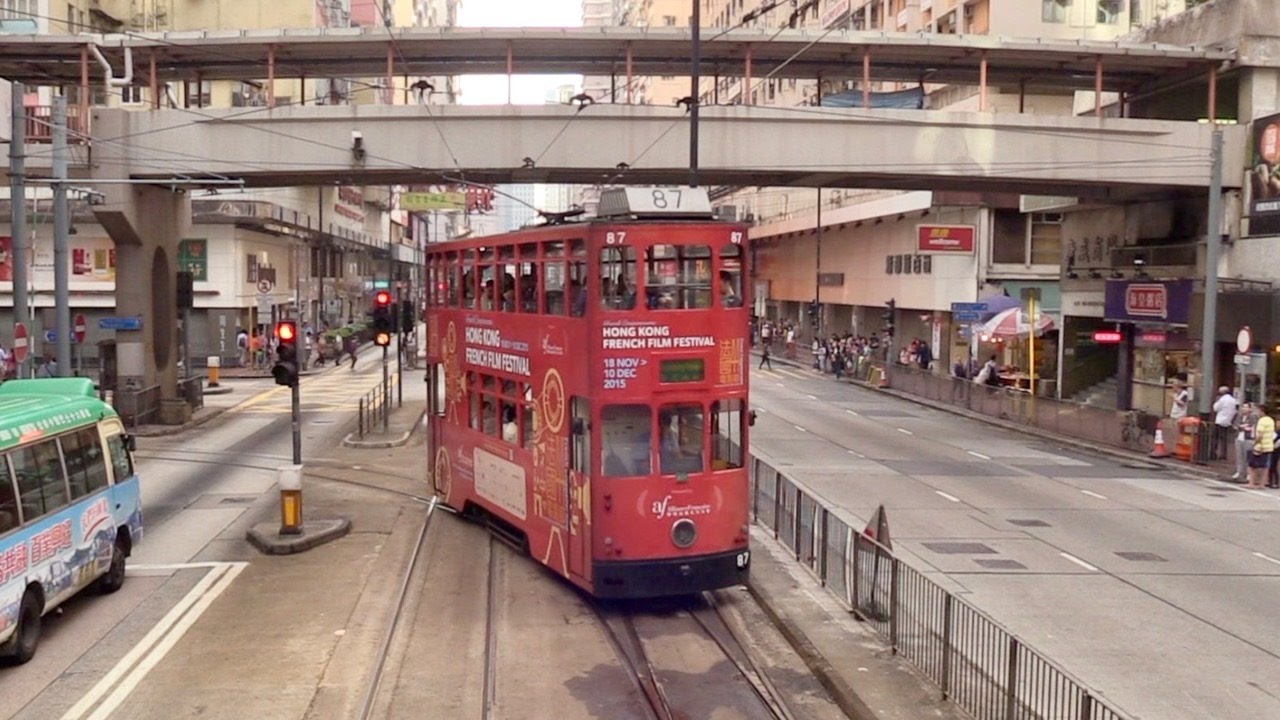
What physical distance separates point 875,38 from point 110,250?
116 ft

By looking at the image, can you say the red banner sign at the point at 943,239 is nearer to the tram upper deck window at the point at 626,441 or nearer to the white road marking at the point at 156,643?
the white road marking at the point at 156,643

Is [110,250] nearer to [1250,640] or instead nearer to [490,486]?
[490,486]

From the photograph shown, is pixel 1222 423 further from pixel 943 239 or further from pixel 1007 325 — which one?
pixel 943 239

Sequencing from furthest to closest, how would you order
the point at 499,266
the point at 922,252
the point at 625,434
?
the point at 922,252 < the point at 499,266 < the point at 625,434

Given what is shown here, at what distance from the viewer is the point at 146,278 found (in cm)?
3112

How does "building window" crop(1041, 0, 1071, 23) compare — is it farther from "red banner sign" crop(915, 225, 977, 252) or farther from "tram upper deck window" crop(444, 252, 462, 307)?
"tram upper deck window" crop(444, 252, 462, 307)

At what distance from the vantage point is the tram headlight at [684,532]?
41.5ft

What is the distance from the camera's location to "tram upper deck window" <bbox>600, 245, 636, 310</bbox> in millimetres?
12500

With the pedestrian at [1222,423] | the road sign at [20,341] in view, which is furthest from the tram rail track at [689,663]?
the pedestrian at [1222,423]

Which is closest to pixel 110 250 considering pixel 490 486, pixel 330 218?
pixel 330 218

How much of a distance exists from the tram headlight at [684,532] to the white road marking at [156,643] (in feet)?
16.7

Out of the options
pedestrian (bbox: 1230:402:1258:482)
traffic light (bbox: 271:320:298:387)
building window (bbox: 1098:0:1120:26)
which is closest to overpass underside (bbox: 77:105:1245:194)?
pedestrian (bbox: 1230:402:1258:482)

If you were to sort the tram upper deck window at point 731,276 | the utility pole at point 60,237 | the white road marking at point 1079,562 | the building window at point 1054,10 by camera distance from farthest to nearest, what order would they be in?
the building window at point 1054,10 < the utility pole at point 60,237 < the white road marking at point 1079,562 < the tram upper deck window at point 731,276

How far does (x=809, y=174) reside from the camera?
95.5 ft
